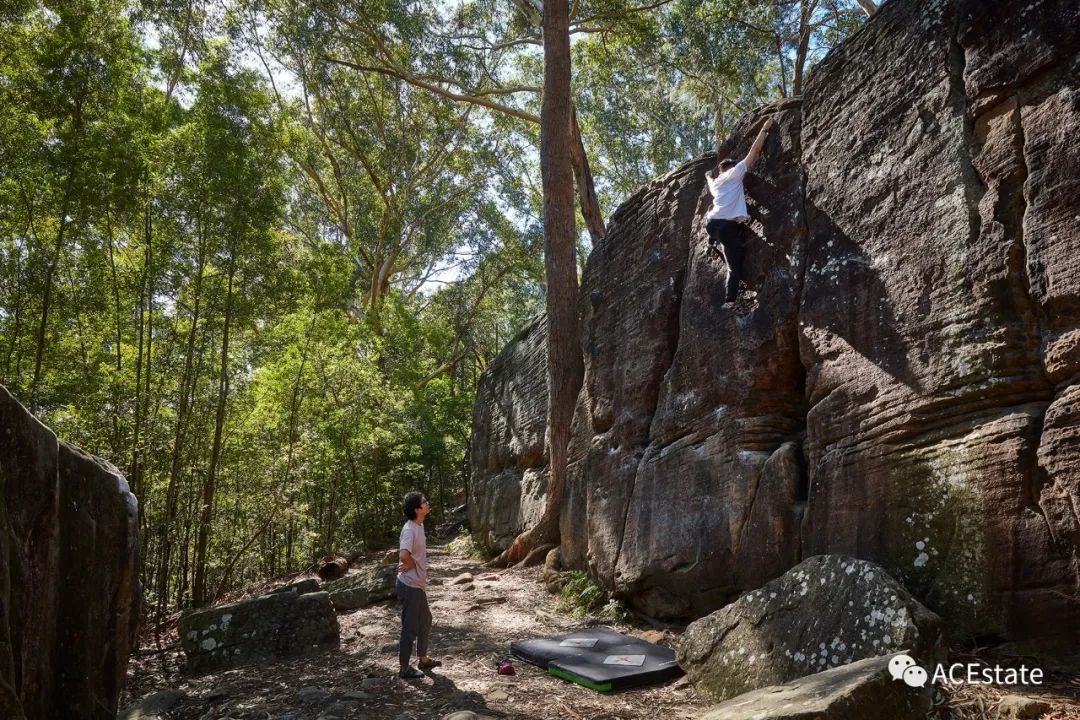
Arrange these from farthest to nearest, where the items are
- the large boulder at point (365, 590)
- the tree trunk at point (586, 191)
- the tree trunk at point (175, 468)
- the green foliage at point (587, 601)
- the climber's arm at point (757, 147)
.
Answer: the tree trunk at point (586, 191)
the large boulder at point (365, 590)
the tree trunk at point (175, 468)
the green foliage at point (587, 601)
the climber's arm at point (757, 147)

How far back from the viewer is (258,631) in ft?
19.5

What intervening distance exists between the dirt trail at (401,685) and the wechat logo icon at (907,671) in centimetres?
130

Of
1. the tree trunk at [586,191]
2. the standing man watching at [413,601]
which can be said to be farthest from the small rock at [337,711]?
the tree trunk at [586,191]

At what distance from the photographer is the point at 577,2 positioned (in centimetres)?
1349

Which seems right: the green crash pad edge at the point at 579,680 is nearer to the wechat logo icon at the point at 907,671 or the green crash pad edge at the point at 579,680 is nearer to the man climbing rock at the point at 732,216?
the wechat logo icon at the point at 907,671

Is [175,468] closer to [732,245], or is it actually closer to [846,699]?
→ [732,245]

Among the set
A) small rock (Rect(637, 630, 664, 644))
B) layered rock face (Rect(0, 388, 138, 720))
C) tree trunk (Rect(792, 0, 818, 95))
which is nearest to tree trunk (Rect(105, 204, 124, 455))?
layered rock face (Rect(0, 388, 138, 720))

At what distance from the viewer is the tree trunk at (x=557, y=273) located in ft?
31.5

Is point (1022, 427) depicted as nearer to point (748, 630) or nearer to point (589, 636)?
point (748, 630)

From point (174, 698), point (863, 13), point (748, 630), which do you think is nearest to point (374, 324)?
point (863, 13)

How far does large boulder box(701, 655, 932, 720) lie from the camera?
10.0 feet

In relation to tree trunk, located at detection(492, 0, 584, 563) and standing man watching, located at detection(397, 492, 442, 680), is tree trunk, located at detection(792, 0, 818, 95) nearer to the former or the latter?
tree trunk, located at detection(492, 0, 584, 563)

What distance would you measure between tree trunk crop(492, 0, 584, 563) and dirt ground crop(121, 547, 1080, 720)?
8.37ft

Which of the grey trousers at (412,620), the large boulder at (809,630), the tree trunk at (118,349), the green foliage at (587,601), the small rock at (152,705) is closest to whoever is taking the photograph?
the large boulder at (809,630)
